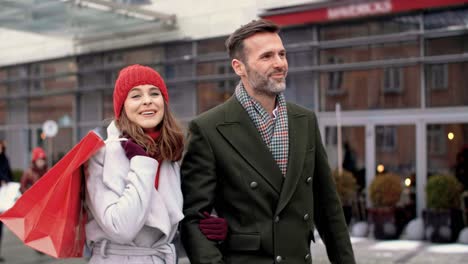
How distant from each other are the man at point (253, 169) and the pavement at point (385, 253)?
5.86 meters

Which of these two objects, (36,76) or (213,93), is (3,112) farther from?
(213,93)

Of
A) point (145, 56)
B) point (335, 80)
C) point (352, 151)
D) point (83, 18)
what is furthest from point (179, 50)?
point (352, 151)

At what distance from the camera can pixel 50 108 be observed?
21.0 metres

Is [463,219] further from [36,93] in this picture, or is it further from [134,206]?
[36,93]

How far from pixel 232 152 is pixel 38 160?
26.8 ft

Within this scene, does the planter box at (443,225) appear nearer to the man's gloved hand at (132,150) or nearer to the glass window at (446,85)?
the glass window at (446,85)

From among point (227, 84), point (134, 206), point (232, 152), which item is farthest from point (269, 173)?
point (227, 84)

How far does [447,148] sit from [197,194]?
10.4m

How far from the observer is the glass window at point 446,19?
39.1 feet

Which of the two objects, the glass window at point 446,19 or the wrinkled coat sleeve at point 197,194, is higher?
the glass window at point 446,19

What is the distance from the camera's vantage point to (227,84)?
1562 centimetres

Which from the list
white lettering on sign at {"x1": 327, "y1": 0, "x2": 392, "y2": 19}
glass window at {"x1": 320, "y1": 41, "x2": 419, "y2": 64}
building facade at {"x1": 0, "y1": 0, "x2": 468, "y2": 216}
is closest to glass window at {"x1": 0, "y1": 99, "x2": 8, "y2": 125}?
building facade at {"x1": 0, "y1": 0, "x2": 468, "y2": 216}

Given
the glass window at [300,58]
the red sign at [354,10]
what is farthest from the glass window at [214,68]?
the red sign at [354,10]

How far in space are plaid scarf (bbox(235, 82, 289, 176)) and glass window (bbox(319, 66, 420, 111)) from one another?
10353mm
